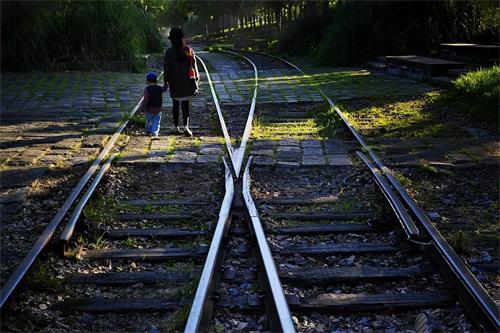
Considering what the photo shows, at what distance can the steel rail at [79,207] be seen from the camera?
445cm

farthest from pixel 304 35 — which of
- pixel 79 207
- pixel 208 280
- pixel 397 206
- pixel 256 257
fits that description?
pixel 208 280

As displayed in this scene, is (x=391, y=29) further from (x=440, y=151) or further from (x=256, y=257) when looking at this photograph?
(x=256, y=257)

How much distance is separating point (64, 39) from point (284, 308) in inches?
621

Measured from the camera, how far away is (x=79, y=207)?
199 inches

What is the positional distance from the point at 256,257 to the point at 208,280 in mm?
647

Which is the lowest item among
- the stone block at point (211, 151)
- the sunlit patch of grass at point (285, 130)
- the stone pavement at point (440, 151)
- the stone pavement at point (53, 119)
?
the stone pavement at point (440, 151)

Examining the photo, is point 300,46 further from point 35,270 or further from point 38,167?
point 35,270

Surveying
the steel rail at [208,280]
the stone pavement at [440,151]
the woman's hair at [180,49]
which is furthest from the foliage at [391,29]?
the steel rail at [208,280]

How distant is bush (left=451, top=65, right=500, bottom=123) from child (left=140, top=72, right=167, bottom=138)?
5315mm

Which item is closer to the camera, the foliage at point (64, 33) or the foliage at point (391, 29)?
the foliage at point (64, 33)

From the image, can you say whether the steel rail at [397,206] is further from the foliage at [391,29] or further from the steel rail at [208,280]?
the foliage at [391,29]

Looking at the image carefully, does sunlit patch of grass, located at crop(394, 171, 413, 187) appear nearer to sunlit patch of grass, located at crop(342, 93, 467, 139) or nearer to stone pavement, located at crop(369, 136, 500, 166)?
stone pavement, located at crop(369, 136, 500, 166)

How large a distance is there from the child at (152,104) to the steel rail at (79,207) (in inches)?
82.2

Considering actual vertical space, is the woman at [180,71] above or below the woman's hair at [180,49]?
below
